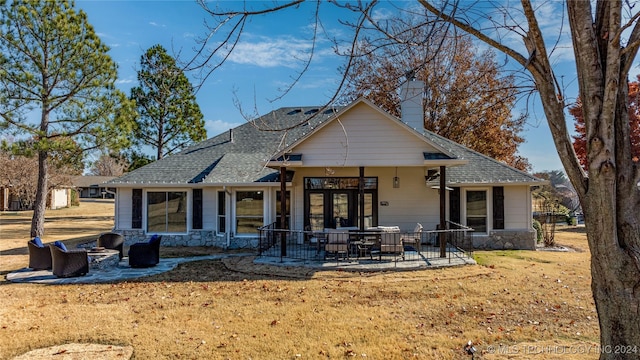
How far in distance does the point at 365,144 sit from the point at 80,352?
28.1ft

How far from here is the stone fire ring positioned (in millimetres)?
5031

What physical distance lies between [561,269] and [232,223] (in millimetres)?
10852

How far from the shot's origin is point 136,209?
14977mm

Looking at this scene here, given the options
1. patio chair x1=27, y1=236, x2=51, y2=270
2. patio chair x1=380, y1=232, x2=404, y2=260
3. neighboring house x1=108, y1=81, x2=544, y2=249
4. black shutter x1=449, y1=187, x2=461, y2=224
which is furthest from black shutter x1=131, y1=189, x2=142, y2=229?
black shutter x1=449, y1=187, x2=461, y2=224

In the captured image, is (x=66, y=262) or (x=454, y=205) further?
(x=454, y=205)

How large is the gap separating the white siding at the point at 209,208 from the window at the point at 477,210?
9.80 m

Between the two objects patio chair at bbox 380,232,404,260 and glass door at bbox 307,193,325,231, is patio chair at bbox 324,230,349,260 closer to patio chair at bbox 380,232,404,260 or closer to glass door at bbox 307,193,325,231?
patio chair at bbox 380,232,404,260

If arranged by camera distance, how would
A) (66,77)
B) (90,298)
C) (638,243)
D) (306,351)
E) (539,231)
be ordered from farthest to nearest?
1. (66,77)
2. (539,231)
3. (90,298)
4. (306,351)
5. (638,243)

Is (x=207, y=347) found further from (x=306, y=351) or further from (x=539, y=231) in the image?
(x=539, y=231)

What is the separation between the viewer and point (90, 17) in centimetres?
1761

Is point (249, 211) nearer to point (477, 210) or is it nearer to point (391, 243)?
point (391, 243)

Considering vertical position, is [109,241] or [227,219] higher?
[227,219]

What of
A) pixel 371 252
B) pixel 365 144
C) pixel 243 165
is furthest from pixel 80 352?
pixel 243 165

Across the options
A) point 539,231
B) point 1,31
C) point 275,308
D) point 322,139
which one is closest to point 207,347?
point 275,308
